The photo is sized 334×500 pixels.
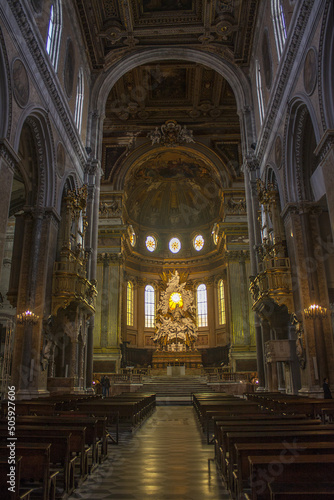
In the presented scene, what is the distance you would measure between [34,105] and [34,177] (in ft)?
10.3

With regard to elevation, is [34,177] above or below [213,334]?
above

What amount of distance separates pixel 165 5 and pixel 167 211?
1976cm

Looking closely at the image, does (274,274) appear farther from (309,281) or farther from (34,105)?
(34,105)

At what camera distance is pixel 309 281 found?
13828 millimetres

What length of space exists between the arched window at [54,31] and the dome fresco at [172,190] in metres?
15.9

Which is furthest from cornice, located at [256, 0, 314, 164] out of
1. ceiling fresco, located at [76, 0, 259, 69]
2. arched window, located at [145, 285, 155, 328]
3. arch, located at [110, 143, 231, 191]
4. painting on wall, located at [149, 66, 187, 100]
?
arched window, located at [145, 285, 155, 328]

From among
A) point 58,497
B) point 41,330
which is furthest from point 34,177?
point 58,497

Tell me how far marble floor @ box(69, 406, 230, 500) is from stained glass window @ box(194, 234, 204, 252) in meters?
29.7

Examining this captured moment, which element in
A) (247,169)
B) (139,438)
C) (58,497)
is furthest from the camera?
(247,169)

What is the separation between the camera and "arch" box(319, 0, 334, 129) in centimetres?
1076

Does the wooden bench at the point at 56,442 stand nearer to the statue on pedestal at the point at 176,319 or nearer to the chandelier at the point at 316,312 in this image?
the chandelier at the point at 316,312

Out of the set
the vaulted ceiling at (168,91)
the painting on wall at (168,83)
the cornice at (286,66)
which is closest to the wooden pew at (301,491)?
the cornice at (286,66)

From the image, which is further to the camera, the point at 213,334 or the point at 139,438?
the point at 213,334

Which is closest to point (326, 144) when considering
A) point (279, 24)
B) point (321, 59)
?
point (321, 59)
